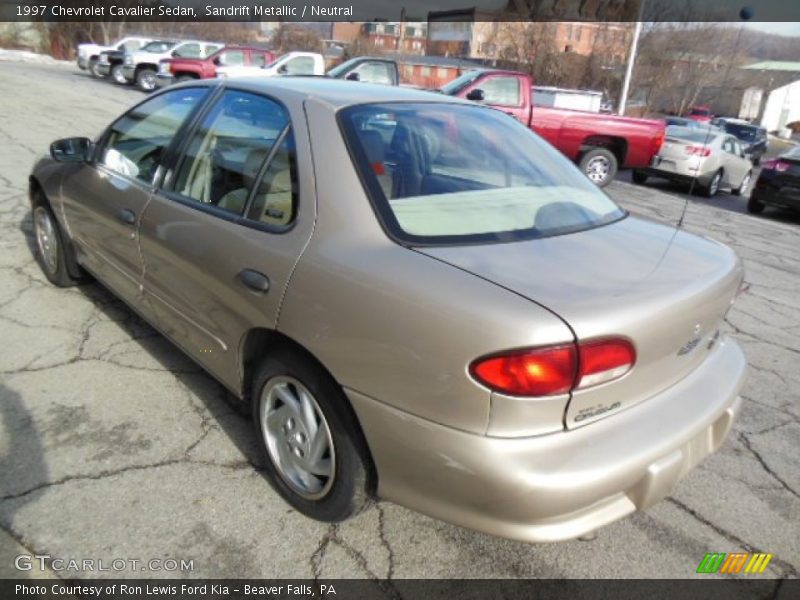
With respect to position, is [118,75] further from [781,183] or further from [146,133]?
[146,133]

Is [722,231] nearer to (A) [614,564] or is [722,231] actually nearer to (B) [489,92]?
(B) [489,92]

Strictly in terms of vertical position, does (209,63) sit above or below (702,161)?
above

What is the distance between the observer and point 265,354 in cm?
233

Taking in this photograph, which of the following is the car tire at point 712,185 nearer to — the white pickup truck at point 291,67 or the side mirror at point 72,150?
the white pickup truck at point 291,67

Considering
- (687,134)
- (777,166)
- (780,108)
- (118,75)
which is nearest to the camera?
(777,166)

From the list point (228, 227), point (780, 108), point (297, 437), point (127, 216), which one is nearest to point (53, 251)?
point (127, 216)

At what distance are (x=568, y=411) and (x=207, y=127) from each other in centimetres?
212

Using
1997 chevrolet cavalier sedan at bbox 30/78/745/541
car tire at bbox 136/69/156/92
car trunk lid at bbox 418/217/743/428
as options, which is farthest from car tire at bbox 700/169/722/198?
car tire at bbox 136/69/156/92

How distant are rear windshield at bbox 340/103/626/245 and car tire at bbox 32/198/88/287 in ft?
8.76

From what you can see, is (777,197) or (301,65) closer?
→ (777,197)

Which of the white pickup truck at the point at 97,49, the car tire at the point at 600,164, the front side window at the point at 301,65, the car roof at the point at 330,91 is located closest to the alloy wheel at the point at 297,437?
the car roof at the point at 330,91

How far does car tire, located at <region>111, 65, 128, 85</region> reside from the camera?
904 inches

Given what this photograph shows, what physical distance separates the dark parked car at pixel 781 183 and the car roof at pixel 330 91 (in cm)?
975

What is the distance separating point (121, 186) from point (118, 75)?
933 inches
